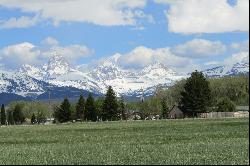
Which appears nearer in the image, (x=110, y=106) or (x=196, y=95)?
(x=196, y=95)

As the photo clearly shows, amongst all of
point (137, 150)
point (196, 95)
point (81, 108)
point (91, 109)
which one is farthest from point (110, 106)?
point (137, 150)

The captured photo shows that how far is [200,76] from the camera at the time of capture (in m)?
137

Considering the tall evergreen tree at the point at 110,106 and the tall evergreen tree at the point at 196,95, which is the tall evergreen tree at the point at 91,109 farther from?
the tall evergreen tree at the point at 196,95

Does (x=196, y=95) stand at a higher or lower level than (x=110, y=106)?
higher

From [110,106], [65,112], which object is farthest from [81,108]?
[110,106]

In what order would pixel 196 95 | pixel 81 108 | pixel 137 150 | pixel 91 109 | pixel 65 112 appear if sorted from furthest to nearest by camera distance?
pixel 81 108 < pixel 65 112 < pixel 91 109 < pixel 196 95 < pixel 137 150

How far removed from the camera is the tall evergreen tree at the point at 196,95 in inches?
5305

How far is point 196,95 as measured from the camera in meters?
135

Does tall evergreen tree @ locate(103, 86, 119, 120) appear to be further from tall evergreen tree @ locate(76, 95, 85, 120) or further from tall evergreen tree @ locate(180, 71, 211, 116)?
tall evergreen tree @ locate(180, 71, 211, 116)

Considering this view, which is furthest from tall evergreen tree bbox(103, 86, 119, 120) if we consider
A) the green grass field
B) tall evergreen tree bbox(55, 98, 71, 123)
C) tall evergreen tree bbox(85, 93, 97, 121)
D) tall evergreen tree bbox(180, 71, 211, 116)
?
the green grass field

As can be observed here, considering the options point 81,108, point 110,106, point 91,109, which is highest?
point 110,106

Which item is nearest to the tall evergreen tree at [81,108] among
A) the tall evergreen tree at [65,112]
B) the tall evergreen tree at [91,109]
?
the tall evergreen tree at [65,112]

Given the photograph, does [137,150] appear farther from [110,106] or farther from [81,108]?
[81,108]

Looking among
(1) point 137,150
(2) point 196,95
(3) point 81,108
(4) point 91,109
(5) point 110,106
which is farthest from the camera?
(3) point 81,108
